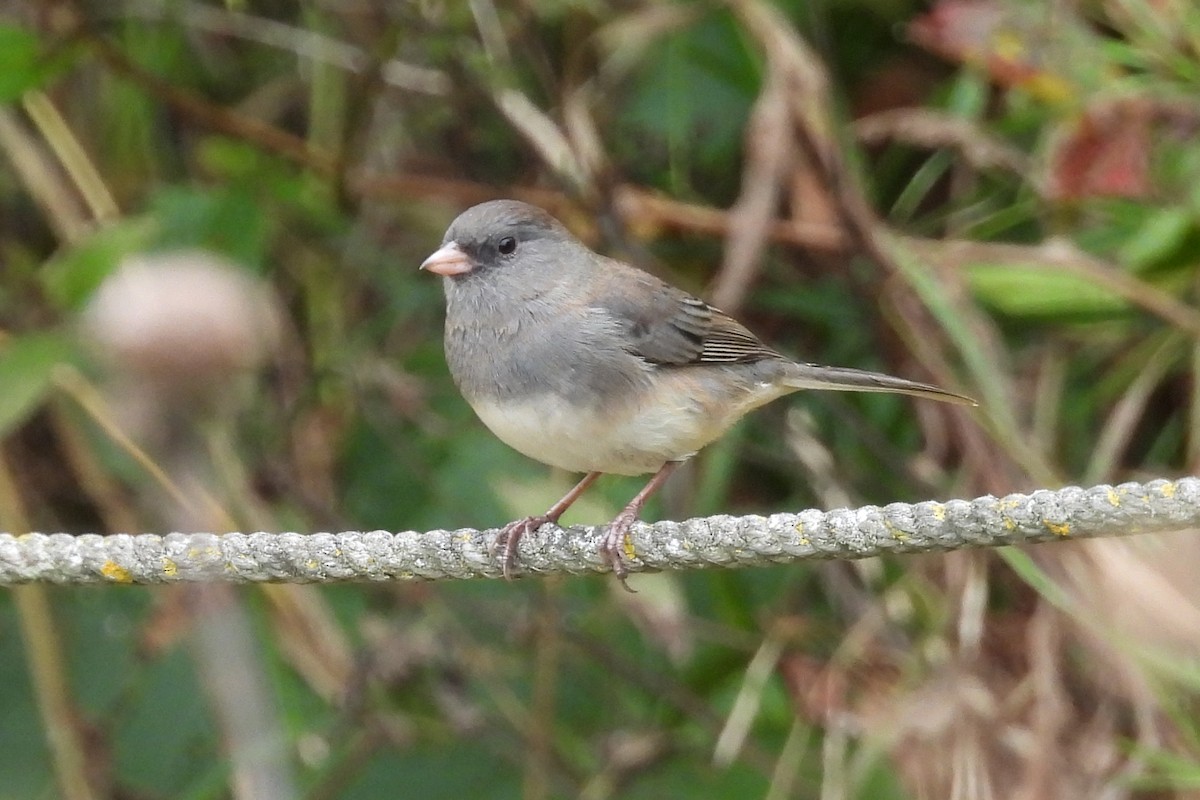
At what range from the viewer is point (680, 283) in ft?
11.0

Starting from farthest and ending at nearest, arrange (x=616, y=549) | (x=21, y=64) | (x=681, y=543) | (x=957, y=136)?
1. (x=957, y=136)
2. (x=21, y=64)
3. (x=616, y=549)
4. (x=681, y=543)

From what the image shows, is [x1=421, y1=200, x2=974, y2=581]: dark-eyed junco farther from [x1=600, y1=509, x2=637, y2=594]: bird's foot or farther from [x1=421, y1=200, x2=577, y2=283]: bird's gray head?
[x1=600, y1=509, x2=637, y2=594]: bird's foot

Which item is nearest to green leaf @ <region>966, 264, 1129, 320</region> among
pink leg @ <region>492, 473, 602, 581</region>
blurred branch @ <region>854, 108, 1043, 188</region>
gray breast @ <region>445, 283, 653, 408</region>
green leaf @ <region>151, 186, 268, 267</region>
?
blurred branch @ <region>854, 108, 1043, 188</region>

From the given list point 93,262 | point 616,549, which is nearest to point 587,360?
point 616,549

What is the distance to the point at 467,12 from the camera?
134 inches

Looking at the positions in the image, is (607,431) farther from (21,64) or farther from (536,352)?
(21,64)

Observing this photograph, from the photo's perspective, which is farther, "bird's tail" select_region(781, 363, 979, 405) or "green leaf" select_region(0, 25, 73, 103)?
"green leaf" select_region(0, 25, 73, 103)

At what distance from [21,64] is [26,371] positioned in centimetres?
78

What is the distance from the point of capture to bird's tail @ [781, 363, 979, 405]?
7.61 feet

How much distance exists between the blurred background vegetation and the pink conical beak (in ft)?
1.09

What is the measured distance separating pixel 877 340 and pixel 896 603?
24.2 inches

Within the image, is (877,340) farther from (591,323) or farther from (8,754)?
(8,754)

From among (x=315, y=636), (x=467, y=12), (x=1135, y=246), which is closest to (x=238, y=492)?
(x=315, y=636)

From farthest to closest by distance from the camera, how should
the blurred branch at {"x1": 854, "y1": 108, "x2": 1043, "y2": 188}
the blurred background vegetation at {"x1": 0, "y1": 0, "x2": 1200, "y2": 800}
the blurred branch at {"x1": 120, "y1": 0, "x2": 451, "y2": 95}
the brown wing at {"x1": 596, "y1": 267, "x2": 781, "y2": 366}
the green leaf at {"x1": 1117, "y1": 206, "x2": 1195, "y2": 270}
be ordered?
the blurred branch at {"x1": 120, "y1": 0, "x2": 451, "y2": 95}
the blurred branch at {"x1": 854, "y1": 108, "x2": 1043, "y2": 188}
the green leaf at {"x1": 1117, "y1": 206, "x2": 1195, "y2": 270}
the blurred background vegetation at {"x1": 0, "y1": 0, "x2": 1200, "y2": 800}
the brown wing at {"x1": 596, "y1": 267, "x2": 781, "y2": 366}
